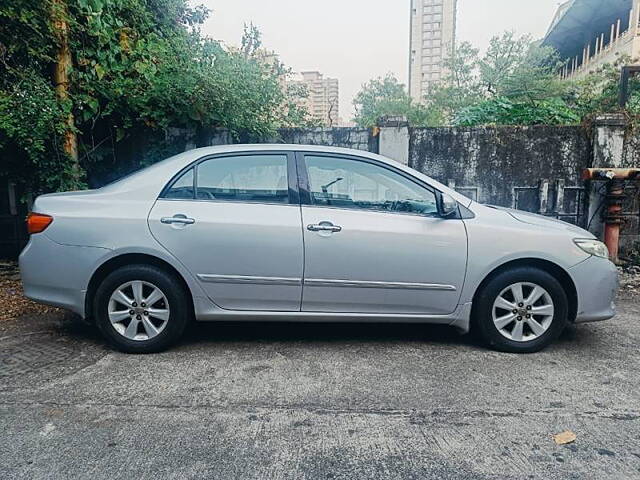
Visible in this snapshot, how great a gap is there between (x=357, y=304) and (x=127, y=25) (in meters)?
5.18

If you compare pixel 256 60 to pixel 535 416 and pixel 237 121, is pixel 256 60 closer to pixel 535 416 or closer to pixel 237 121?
pixel 237 121

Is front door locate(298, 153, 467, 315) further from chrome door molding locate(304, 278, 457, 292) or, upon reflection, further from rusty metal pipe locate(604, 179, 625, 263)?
rusty metal pipe locate(604, 179, 625, 263)

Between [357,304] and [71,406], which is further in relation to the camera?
[357,304]

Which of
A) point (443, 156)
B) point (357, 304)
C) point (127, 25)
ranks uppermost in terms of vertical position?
point (127, 25)

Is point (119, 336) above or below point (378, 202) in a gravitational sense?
below

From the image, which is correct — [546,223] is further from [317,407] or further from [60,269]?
[60,269]

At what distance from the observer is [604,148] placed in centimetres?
598

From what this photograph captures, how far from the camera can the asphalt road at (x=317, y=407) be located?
205 cm

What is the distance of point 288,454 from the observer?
2115 mm

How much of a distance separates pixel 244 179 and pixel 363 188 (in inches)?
35.2

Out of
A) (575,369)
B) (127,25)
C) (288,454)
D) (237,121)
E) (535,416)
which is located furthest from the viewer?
(127,25)

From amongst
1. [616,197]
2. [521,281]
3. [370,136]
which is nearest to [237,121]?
[370,136]

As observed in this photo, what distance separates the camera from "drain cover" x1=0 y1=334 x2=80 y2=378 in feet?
10.1

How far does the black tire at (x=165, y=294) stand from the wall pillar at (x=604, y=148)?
5492mm
